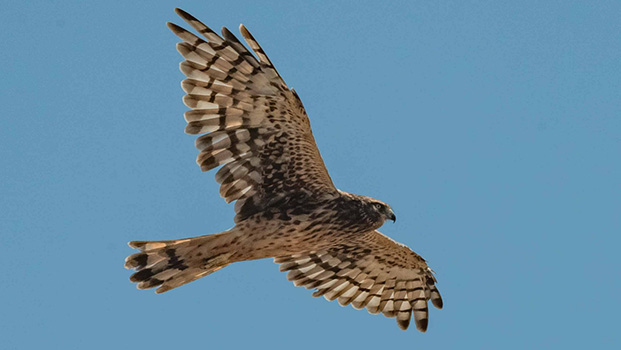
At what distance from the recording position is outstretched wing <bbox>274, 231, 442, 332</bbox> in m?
12.9

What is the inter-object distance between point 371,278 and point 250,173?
2.70m

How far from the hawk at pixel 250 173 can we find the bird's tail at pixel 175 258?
0.03ft

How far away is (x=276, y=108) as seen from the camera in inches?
431

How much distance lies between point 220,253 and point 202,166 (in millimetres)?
942

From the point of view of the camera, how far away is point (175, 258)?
36.1 ft

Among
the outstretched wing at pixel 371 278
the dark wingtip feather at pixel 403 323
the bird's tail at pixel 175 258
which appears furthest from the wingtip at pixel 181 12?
the dark wingtip feather at pixel 403 323

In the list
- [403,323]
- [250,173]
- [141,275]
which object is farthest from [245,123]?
[403,323]

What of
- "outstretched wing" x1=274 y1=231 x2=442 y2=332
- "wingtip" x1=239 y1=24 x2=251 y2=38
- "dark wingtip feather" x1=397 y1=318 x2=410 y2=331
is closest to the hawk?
"wingtip" x1=239 y1=24 x2=251 y2=38

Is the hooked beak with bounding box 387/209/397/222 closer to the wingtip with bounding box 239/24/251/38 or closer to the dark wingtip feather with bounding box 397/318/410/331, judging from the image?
the dark wingtip feather with bounding box 397/318/410/331

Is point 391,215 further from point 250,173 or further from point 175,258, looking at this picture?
point 175,258

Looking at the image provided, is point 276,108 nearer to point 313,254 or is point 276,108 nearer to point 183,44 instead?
point 183,44

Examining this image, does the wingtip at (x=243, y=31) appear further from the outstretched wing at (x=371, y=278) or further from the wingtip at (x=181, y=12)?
the outstretched wing at (x=371, y=278)

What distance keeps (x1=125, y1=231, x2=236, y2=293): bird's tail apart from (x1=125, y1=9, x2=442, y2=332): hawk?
0.03ft

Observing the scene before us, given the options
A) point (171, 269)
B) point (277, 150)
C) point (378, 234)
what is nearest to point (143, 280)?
point (171, 269)
